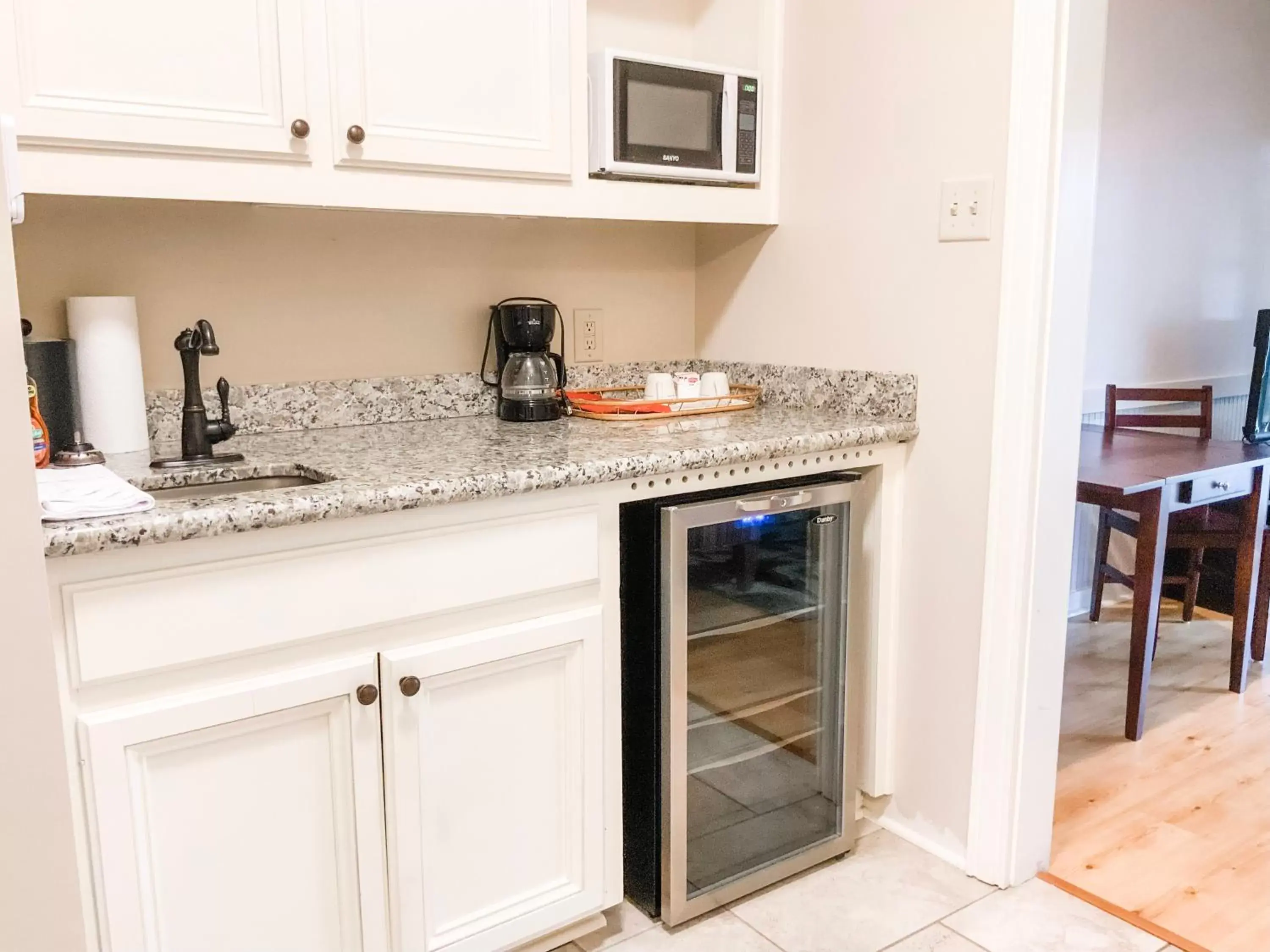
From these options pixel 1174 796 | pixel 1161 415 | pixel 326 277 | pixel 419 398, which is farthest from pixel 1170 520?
pixel 326 277

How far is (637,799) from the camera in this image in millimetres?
1771

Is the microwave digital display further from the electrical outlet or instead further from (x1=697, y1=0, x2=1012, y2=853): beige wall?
the electrical outlet

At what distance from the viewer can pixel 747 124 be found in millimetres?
2053

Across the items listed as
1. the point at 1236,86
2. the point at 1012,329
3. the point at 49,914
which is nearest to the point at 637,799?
the point at 1012,329

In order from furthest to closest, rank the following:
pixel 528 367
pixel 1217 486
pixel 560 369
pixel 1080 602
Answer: pixel 1080 602
pixel 1217 486
pixel 560 369
pixel 528 367

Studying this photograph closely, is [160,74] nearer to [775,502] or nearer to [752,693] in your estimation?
[775,502]

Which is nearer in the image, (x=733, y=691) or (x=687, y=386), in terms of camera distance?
(x=733, y=691)

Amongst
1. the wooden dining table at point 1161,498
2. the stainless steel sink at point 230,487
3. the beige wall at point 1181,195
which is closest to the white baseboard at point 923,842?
the wooden dining table at point 1161,498

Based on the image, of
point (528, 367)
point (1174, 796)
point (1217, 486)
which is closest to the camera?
point (528, 367)

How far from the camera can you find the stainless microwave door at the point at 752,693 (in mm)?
1689

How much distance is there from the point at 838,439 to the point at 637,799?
0.76 meters

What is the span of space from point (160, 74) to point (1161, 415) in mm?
3198

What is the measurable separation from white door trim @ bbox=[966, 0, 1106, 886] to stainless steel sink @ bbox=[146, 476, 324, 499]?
1.22 m

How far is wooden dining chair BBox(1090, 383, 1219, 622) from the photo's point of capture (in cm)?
299
